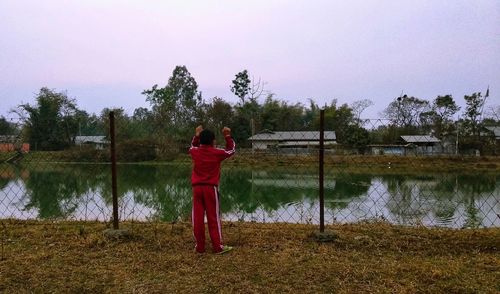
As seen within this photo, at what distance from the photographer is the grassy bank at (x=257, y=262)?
10.3 ft

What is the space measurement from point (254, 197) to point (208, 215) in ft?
30.2

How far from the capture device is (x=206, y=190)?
4023 mm

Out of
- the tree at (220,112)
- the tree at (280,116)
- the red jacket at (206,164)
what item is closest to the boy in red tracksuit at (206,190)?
the red jacket at (206,164)

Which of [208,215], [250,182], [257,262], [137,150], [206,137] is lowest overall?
[250,182]

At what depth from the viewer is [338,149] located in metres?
12.3

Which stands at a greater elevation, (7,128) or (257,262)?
(7,128)

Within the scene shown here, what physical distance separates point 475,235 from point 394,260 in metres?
1.59

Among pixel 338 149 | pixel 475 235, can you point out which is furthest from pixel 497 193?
pixel 475 235

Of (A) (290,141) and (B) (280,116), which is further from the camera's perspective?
(B) (280,116)

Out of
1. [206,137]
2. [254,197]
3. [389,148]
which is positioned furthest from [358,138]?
[206,137]

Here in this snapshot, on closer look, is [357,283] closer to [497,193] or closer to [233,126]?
[497,193]

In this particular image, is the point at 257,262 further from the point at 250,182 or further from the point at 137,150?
the point at 250,182

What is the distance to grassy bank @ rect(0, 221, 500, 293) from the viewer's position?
3143 millimetres

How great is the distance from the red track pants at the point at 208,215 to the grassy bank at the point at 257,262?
0.16 meters
